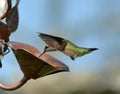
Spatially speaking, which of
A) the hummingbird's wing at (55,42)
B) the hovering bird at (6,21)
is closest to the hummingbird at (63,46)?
the hummingbird's wing at (55,42)

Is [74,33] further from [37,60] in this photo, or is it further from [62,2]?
[37,60]

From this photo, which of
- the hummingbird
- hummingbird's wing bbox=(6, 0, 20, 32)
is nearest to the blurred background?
hummingbird's wing bbox=(6, 0, 20, 32)

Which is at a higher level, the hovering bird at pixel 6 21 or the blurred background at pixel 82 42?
the hovering bird at pixel 6 21

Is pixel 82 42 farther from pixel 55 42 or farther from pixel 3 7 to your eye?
pixel 55 42

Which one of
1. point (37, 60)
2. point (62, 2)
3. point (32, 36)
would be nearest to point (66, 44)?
point (37, 60)

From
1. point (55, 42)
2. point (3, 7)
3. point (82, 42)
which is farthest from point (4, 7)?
point (82, 42)

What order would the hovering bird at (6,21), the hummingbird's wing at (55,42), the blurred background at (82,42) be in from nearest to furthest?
the hummingbird's wing at (55,42) → the hovering bird at (6,21) → the blurred background at (82,42)

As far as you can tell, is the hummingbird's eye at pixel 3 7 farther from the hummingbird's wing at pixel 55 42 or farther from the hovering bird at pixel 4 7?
the hummingbird's wing at pixel 55 42
